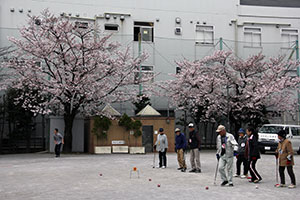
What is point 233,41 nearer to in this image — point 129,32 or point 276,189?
point 129,32

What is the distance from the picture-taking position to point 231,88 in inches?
1110

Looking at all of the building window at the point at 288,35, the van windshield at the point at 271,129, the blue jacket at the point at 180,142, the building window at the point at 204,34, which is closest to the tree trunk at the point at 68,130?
the blue jacket at the point at 180,142

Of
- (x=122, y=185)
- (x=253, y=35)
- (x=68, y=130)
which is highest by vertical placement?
(x=253, y=35)

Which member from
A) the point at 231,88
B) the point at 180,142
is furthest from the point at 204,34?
the point at 180,142

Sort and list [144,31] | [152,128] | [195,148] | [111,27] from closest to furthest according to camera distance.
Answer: [195,148] → [152,128] → [111,27] → [144,31]

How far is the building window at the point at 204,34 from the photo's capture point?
31.4m

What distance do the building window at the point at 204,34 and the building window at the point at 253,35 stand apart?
3034 mm

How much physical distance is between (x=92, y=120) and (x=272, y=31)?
18112 millimetres

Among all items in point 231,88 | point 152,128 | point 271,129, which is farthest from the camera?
point 231,88

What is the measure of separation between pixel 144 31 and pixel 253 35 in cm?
949

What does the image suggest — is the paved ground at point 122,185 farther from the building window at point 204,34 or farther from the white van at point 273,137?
the building window at point 204,34

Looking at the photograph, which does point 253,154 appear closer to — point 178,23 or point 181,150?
point 181,150

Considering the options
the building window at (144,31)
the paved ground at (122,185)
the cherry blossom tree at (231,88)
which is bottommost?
the paved ground at (122,185)

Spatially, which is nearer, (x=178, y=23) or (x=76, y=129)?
(x=76, y=129)
